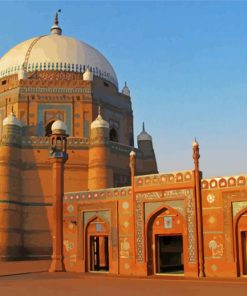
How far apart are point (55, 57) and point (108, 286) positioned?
20.7m

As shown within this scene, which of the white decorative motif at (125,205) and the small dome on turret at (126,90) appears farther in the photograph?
the small dome on turret at (126,90)

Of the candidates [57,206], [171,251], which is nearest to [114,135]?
[171,251]

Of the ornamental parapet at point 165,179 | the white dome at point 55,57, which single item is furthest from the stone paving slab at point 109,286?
the white dome at point 55,57

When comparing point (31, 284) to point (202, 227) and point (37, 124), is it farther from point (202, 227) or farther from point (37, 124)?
point (37, 124)

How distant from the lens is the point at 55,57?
3114cm

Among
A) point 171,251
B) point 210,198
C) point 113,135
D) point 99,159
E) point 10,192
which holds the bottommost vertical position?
point 171,251

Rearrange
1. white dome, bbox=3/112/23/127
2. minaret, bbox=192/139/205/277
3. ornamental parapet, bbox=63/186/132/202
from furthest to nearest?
white dome, bbox=3/112/23/127 < ornamental parapet, bbox=63/186/132/202 < minaret, bbox=192/139/205/277

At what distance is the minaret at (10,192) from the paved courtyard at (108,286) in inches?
297

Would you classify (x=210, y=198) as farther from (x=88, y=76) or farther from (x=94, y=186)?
(x=88, y=76)

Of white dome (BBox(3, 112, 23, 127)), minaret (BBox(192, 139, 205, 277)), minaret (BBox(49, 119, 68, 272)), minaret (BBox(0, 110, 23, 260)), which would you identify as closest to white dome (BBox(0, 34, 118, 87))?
white dome (BBox(3, 112, 23, 127))

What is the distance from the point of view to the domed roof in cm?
3097

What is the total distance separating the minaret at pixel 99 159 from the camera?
25.6 meters

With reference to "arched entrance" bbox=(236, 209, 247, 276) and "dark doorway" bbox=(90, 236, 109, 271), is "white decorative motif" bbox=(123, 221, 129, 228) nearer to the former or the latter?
"dark doorway" bbox=(90, 236, 109, 271)

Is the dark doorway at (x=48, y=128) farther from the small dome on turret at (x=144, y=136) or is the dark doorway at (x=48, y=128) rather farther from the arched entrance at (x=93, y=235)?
the arched entrance at (x=93, y=235)
